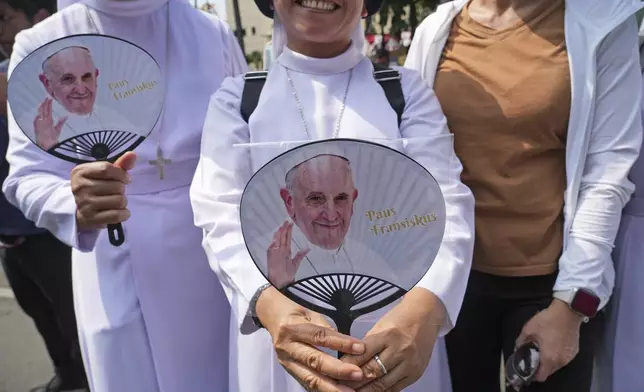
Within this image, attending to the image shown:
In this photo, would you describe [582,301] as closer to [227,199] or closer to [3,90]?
[227,199]

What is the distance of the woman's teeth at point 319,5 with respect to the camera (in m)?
1.37

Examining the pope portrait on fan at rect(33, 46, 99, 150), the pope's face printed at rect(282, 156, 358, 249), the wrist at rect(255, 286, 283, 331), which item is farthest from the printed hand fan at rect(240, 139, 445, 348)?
the pope portrait on fan at rect(33, 46, 99, 150)

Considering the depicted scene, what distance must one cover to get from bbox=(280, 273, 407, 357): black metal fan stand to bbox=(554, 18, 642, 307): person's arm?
60cm

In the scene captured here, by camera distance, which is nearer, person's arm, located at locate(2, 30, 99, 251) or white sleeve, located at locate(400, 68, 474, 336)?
white sleeve, located at locate(400, 68, 474, 336)

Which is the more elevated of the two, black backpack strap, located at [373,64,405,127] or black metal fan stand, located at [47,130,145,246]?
black backpack strap, located at [373,64,405,127]

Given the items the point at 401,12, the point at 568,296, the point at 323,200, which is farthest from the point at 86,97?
the point at 401,12

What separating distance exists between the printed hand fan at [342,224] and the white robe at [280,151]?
16 cm

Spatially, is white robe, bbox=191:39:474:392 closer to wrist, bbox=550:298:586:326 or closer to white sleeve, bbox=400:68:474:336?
white sleeve, bbox=400:68:474:336

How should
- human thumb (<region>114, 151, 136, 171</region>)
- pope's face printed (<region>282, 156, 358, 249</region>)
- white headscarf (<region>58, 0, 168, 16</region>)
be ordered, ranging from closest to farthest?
pope's face printed (<region>282, 156, 358, 249</region>)
human thumb (<region>114, 151, 136, 171</region>)
white headscarf (<region>58, 0, 168, 16</region>)

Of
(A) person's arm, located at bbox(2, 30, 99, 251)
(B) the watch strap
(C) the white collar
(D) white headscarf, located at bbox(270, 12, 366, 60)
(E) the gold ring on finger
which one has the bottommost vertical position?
(B) the watch strap

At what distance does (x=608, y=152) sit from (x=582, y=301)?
36 cm

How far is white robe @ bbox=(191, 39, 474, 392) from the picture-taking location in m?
1.27

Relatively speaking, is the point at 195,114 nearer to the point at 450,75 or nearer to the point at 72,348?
the point at 450,75

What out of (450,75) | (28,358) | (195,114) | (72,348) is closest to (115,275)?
(195,114)
